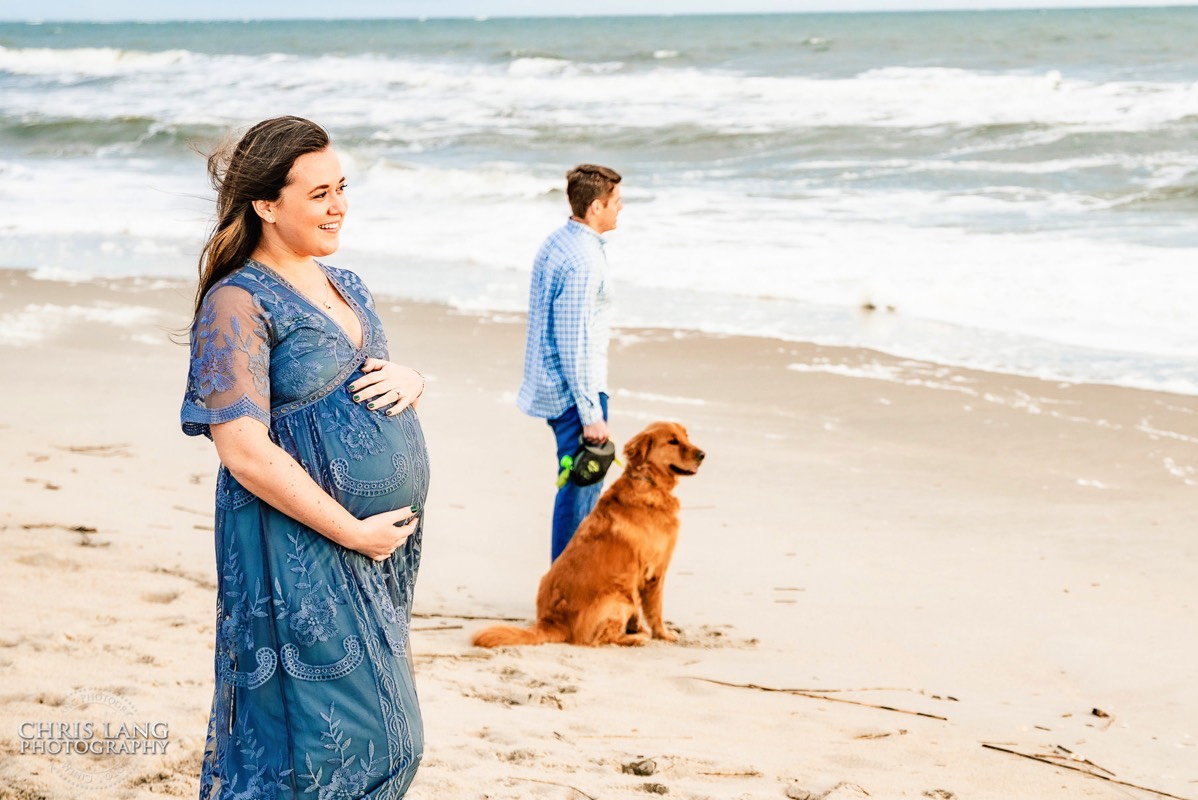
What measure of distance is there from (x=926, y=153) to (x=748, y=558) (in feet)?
56.5

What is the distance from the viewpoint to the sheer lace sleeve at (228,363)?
219 cm

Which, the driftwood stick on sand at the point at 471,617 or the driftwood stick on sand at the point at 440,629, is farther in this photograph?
the driftwood stick on sand at the point at 471,617

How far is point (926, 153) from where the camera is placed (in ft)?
71.0

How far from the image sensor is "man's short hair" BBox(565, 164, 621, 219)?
5105 millimetres

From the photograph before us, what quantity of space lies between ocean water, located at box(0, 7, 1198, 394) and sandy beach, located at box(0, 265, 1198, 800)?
1.50 m

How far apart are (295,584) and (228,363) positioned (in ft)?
1.35

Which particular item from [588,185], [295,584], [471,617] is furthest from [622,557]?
[295,584]

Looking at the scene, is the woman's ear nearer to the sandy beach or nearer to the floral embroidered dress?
the floral embroidered dress

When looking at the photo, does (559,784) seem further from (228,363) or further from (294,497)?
(228,363)

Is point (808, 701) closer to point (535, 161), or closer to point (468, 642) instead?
point (468, 642)

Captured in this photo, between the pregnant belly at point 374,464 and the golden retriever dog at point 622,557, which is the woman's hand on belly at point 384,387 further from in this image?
the golden retriever dog at point 622,557

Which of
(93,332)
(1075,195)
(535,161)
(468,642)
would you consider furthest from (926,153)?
(468,642)

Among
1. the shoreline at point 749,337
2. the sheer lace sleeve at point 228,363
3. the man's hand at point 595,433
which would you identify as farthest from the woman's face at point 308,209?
the shoreline at point 749,337

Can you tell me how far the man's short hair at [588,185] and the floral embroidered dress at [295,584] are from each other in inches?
112
